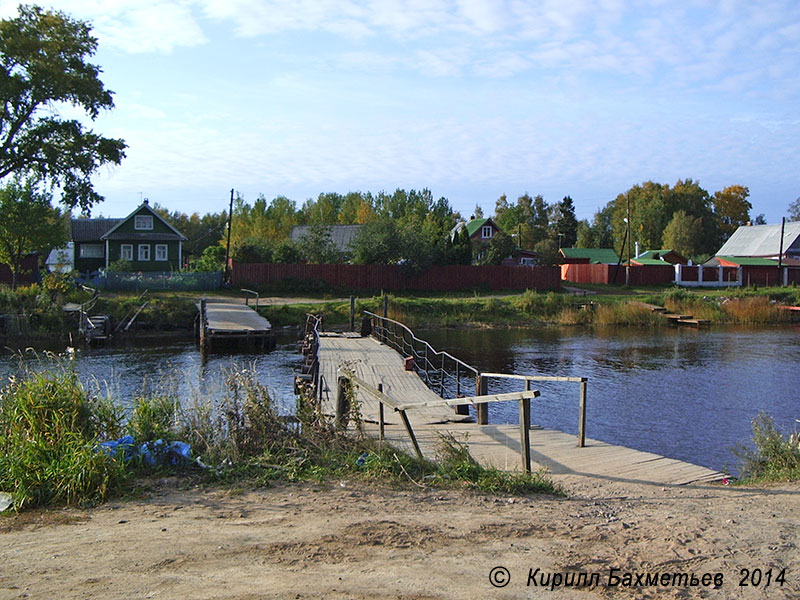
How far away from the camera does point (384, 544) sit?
588 centimetres

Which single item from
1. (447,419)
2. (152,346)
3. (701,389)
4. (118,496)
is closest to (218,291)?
(152,346)

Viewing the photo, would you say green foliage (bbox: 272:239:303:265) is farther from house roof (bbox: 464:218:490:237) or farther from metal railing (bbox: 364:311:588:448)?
house roof (bbox: 464:218:490:237)

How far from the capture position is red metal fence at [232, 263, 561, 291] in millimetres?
52344

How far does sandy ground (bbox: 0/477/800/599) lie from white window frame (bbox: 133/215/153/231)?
54.2 m

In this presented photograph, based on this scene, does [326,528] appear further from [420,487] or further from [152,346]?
[152,346]

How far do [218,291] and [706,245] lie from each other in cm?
7370

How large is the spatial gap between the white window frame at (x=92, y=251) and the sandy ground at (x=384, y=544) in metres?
57.6

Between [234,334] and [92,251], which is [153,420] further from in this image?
[92,251]

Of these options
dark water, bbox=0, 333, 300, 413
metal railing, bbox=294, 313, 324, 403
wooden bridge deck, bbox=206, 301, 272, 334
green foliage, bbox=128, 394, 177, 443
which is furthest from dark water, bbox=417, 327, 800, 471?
green foliage, bbox=128, 394, 177, 443

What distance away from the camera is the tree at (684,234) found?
301 ft

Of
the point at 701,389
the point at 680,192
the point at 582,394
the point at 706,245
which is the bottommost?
the point at 701,389

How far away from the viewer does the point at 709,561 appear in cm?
546

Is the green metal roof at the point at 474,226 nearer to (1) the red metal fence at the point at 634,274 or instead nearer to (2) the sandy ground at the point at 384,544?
(1) the red metal fence at the point at 634,274

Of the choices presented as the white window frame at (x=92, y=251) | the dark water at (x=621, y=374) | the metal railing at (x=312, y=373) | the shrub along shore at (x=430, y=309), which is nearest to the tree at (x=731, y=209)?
the shrub along shore at (x=430, y=309)
